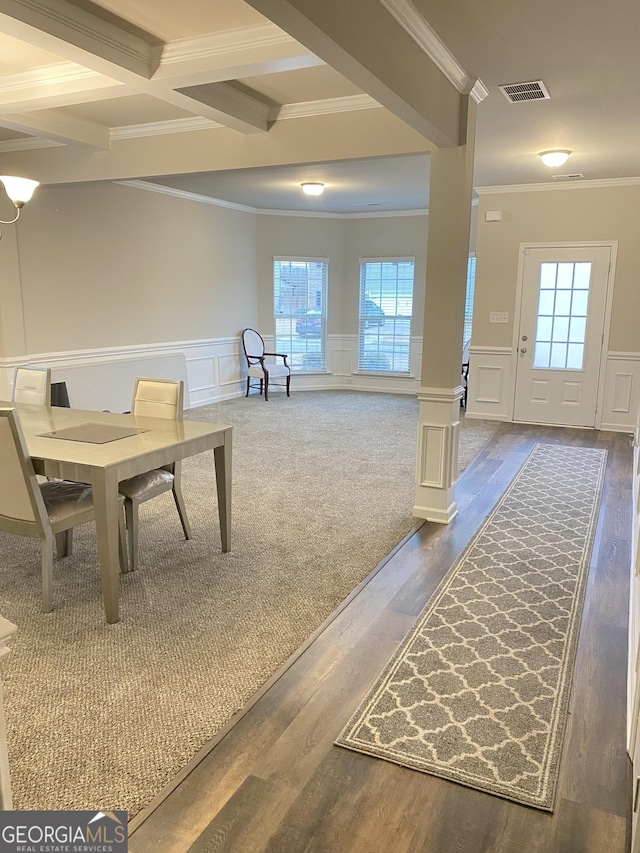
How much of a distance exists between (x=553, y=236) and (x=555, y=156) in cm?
175

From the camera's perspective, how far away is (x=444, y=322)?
12.5 feet

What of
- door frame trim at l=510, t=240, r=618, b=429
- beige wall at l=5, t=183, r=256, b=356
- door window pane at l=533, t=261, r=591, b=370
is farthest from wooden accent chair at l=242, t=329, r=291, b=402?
door window pane at l=533, t=261, r=591, b=370

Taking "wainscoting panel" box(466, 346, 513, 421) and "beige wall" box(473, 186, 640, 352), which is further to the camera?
"wainscoting panel" box(466, 346, 513, 421)

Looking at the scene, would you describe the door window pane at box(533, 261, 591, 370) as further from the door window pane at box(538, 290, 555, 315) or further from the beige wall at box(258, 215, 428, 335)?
the beige wall at box(258, 215, 428, 335)

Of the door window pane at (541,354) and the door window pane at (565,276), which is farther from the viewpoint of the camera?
the door window pane at (541,354)

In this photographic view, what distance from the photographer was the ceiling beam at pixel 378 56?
1967mm

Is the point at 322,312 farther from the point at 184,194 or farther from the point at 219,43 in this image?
the point at 219,43

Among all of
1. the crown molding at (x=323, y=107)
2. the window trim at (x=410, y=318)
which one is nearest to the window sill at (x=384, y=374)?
the window trim at (x=410, y=318)

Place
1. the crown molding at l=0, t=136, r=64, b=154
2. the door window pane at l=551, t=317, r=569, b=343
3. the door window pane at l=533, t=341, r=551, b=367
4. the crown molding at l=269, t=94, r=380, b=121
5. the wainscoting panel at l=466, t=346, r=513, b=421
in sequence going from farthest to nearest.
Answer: the wainscoting panel at l=466, t=346, r=513, b=421, the door window pane at l=533, t=341, r=551, b=367, the door window pane at l=551, t=317, r=569, b=343, the crown molding at l=0, t=136, r=64, b=154, the crown molding at l=269, t=94, r=380, b=121

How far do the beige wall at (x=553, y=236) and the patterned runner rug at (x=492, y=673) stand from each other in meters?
3.61

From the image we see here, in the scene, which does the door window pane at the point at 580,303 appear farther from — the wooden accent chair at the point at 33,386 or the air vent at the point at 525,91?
the wooden accent chair at the point at 33,386

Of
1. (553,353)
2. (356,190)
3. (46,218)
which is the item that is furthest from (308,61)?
(553,353)

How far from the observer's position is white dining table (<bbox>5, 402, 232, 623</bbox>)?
2.68m

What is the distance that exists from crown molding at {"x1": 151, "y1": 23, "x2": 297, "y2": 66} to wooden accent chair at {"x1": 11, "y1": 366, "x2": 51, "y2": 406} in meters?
2.10
